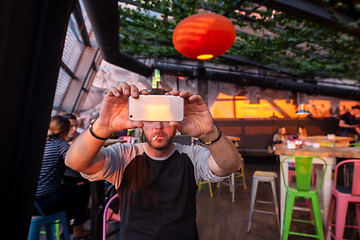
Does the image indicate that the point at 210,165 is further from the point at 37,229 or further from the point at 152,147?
the point at 37,229

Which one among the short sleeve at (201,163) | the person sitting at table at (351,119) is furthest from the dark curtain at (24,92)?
the person sitting at table at (351,119)

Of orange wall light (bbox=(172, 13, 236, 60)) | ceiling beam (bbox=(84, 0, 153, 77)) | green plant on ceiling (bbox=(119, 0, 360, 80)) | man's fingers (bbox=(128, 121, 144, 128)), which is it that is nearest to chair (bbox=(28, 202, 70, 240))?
man's fingers (bbox=(128, 121, 144, 128))

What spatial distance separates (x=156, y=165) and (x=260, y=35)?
22.4 ft

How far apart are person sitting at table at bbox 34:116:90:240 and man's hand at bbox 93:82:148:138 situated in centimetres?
151

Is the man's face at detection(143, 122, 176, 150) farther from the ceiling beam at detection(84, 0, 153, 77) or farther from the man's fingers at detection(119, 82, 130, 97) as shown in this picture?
the ceiling beam at detection(84, 0, 153, 77)

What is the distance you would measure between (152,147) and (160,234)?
48 centimetres

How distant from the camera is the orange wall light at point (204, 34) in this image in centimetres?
193

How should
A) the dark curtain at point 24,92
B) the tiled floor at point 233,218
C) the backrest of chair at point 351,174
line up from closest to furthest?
the dark curtain at point 24,92 < the backrest of chair at point 351,174 < the tiled floor at point 233,218

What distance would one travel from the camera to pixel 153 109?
879 mm

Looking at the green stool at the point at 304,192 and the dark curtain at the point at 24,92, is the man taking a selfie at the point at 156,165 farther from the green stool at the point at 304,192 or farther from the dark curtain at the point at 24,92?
the green stool at the point at 304,192

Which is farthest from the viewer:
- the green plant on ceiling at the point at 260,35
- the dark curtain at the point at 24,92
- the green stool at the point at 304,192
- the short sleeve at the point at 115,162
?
the green plant on ceiling at the point at 260,35

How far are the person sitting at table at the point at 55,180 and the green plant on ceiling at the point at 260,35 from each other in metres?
3.45

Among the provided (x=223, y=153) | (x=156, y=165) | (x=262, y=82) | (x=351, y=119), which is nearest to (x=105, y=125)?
(x=156, y=165)

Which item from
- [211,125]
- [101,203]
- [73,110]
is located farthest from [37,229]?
[73,110]
